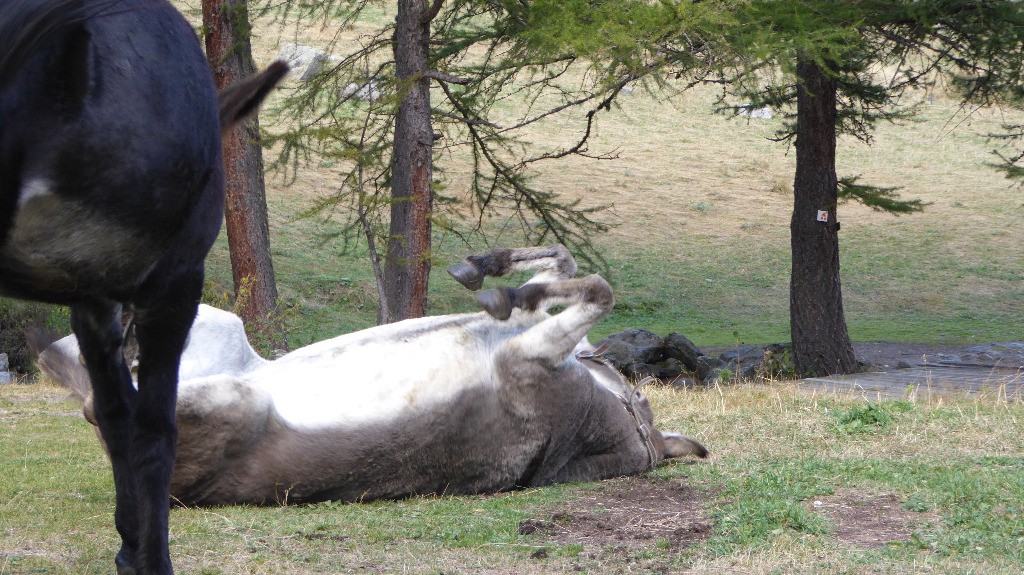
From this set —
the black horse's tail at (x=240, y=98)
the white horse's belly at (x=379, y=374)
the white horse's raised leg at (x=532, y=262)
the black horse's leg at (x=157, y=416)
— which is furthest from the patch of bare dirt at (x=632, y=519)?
the black horse's tail at (x=240, y=98)

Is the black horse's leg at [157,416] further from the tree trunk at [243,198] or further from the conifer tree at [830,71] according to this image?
the tree trunk at [243,198]

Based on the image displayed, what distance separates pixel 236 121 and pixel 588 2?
7798mm

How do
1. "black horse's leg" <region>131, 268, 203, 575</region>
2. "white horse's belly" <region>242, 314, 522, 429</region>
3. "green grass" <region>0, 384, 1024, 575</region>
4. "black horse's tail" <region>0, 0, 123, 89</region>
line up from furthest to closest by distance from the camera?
"white horse's belly" <region>242, 314, 522, 429</region> → "green grass" <region>0, 384, 1024, 575</region> → "black horse's leg" <region>131, 268, 203, 575</region> → "black horse's tail" <region>0, 0, 123, 89</region>

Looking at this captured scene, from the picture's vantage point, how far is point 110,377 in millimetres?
3291

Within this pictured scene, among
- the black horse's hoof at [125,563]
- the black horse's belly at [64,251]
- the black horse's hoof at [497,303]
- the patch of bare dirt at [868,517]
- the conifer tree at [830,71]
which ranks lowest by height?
the patch of bare dirt at [868,517]

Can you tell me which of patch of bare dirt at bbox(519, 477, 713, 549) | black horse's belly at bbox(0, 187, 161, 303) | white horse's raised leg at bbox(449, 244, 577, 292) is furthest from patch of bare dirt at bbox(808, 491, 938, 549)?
black horse's belly at bbox(0, 187, 161, 303)

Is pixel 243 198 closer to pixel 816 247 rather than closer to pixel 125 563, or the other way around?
pixel 816 247

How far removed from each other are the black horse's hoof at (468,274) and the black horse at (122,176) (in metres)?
2.62

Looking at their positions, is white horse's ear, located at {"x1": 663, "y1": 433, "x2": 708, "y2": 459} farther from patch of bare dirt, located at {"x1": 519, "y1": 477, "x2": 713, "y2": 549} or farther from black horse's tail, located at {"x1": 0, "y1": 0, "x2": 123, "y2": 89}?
black horse's tail, located at {"x1": 0, "y1": 0, "x2": 123, "y2": 89}

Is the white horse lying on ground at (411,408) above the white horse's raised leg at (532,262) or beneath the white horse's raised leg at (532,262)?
beneath

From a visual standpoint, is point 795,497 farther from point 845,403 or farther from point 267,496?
point 845,403

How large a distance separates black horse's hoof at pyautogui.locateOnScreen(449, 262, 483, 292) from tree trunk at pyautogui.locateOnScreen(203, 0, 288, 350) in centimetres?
560

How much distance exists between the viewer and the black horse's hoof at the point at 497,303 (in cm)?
515

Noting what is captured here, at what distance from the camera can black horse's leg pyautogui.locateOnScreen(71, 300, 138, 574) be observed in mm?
3184
